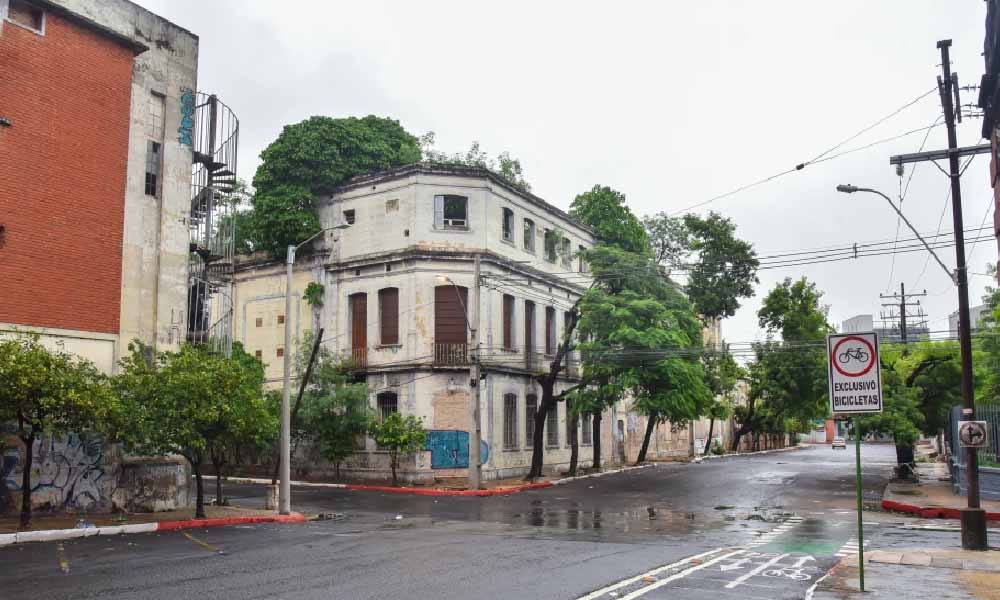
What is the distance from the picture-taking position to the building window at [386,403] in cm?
3631

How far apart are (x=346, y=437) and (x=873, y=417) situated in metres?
20.4

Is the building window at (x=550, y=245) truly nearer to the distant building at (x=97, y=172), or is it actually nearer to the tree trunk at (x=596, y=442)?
the tree trunk at (x=596, y=442)

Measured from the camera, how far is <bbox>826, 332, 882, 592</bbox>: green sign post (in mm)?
10203

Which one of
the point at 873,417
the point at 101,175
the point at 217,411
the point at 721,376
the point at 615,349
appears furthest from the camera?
the point at 721,376

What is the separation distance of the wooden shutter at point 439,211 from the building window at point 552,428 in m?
11.1

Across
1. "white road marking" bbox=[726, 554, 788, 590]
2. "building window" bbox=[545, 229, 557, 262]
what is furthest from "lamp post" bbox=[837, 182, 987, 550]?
"building window" bbox=[545, 229, 557, 262]

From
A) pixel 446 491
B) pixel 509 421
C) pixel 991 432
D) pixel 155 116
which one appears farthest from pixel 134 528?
pixel 991 432

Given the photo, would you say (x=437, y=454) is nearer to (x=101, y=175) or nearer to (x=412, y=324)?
(x=412, y=324)

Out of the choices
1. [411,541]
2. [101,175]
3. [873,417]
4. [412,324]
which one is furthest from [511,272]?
[411,541]

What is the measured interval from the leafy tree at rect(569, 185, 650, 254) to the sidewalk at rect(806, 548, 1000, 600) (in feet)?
111

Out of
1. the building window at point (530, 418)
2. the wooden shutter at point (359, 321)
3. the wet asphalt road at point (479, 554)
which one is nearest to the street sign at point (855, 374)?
the wet asphalt road at point (479, 554)

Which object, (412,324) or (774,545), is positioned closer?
(774,545)

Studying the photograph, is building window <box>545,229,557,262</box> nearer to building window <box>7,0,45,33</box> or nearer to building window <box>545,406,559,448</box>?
building window <box>545,406,559,448</box>

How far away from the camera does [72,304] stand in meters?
20.9
